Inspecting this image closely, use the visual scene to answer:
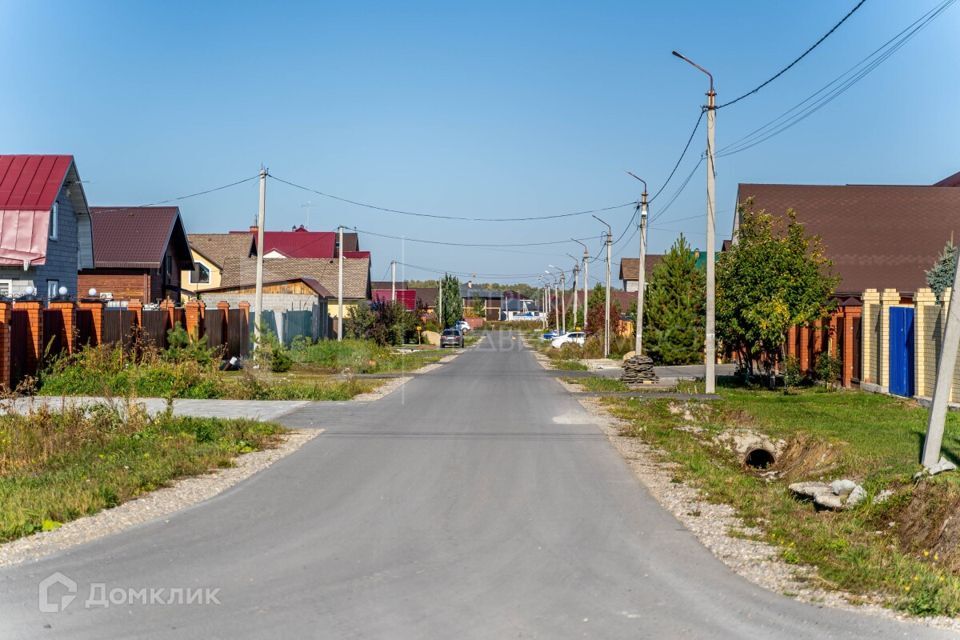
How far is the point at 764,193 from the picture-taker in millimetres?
52094

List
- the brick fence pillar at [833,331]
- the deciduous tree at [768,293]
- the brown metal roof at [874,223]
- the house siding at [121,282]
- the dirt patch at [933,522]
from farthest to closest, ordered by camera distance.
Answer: the brown metal roof at [874,223] < the house siding at [121,282] < the brick fence pillar at [833,331] < the deciduous tree at [768,293] < the dirt patch at [933,522]

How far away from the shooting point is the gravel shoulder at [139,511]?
28.4ft

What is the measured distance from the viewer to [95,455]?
547 inches

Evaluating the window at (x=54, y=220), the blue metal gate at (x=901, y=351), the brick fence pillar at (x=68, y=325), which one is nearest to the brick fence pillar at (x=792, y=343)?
the blue metal gate at (x=901, y=351)

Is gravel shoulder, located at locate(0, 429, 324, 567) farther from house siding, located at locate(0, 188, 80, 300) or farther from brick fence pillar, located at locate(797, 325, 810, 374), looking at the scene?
brick fence pillar, located at locate(797, 325, 810, 374)

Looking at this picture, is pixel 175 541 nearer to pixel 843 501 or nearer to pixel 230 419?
pixel 843 501

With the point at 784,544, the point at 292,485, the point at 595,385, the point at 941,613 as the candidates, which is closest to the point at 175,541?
the point at 292,485

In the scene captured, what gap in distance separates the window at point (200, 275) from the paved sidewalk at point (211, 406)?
41635 millimetres

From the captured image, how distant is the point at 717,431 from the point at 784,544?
378 inches

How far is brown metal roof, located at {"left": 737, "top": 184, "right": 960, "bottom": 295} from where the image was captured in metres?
47.1

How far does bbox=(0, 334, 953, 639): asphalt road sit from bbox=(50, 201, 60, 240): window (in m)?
23.0

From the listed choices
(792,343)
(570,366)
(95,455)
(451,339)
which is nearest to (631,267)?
(451,339)

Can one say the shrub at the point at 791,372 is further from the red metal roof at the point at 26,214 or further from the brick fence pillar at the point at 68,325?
the red metal roof at the point at 26,214

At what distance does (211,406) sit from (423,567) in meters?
14.9
